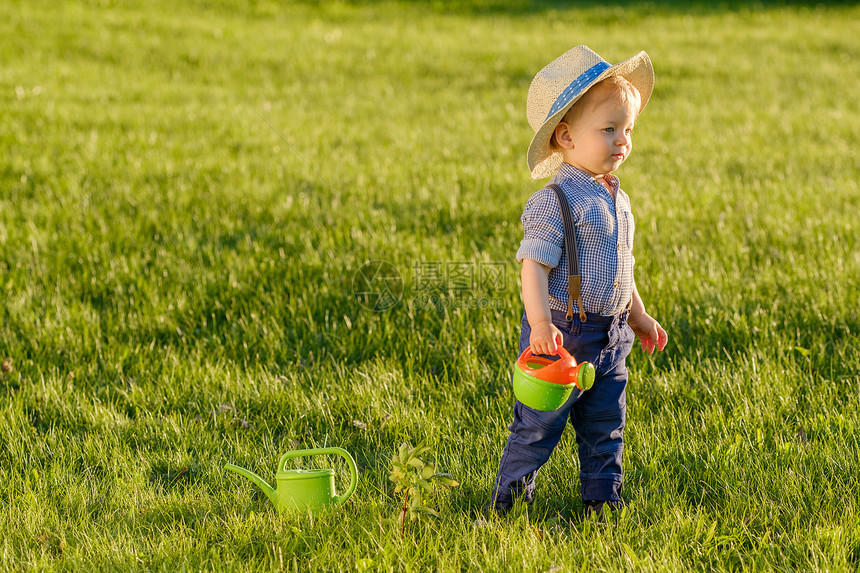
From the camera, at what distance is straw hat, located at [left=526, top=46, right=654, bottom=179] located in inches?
112

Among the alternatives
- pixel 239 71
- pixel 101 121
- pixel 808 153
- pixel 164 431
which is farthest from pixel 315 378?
pixel 239 71

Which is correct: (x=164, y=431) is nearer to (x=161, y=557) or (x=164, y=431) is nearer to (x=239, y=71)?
(x=161, y=557)

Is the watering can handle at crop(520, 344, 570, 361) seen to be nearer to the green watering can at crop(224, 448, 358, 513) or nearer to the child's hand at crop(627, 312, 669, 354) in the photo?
the child's hand at crop(627, 312, 669, 354)

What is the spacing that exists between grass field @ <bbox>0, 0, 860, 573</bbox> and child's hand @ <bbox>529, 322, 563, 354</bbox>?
2.25ft

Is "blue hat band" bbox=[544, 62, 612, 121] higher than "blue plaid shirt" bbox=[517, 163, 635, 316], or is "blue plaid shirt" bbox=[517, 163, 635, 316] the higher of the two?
"blue hat band" bbox=[544, 62, 612, 121]

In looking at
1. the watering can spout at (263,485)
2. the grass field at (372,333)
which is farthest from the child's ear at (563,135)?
the watering can spout at (263,485)

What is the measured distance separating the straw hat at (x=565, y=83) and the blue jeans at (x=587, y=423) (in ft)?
2.32

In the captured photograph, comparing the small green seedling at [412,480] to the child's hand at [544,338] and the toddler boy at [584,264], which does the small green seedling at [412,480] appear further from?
the child's hand at [544,338]

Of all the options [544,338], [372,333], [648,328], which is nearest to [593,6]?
[372,333]

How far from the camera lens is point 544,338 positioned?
274 cm


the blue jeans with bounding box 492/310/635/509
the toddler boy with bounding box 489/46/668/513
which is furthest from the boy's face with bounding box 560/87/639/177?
the blue jeans with bounding box 492/310/635/509

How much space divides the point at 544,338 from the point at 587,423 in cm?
58

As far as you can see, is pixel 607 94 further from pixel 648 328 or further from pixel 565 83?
pixel 648 328

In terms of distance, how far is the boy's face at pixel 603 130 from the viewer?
2.88 metres
